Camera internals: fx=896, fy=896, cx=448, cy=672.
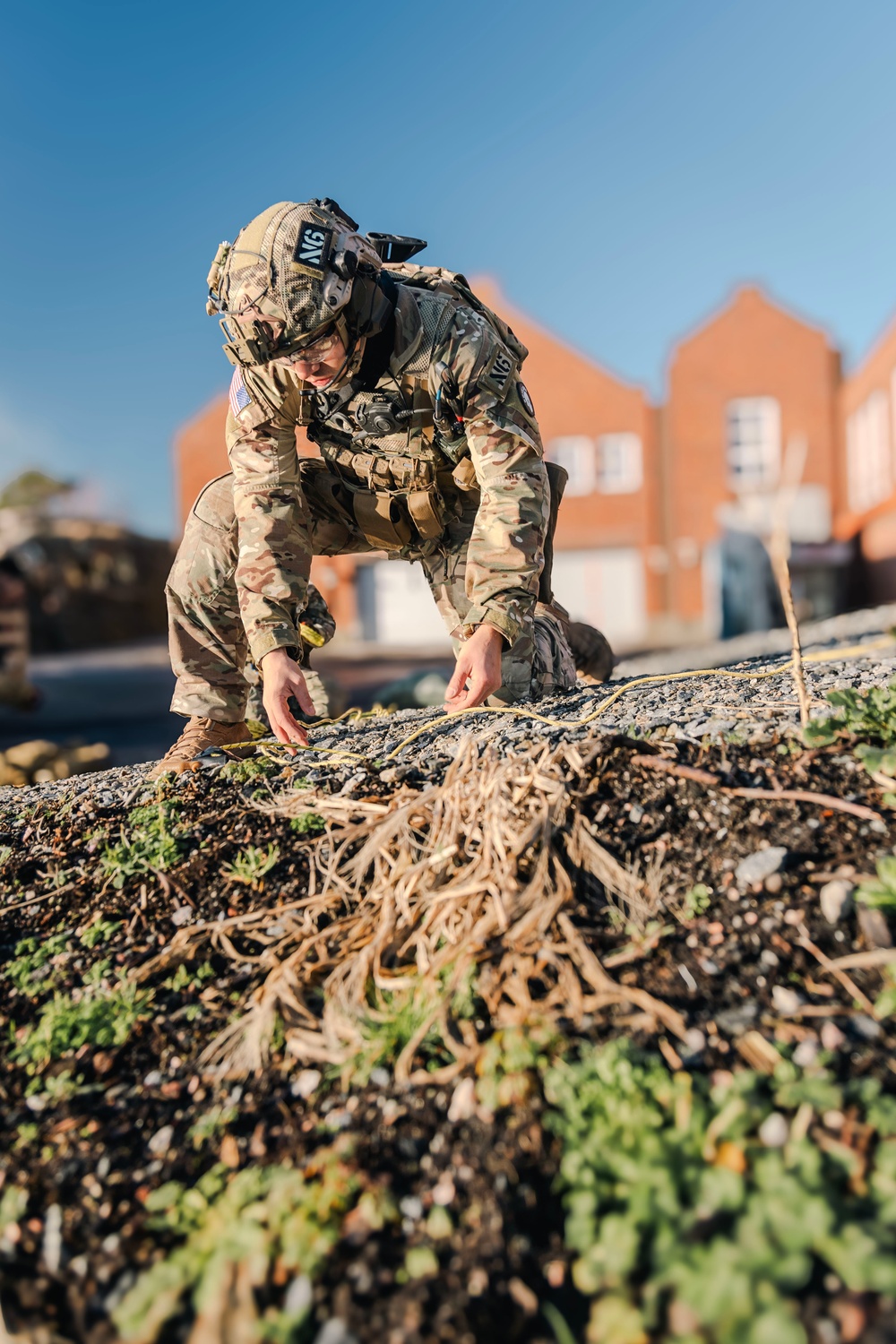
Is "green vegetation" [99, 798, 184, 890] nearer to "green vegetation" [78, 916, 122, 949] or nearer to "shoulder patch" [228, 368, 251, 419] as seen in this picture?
"green vegetation" [78, 916, 122, 949]

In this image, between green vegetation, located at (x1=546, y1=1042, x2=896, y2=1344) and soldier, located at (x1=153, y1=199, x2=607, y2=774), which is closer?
green vegetation, located at (x1=546, y1=1042, x2=896, y2=1344)

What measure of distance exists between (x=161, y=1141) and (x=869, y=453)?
21.7m

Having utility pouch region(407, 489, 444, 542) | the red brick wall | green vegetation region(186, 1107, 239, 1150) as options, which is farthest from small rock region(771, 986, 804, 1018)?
the red brick wall

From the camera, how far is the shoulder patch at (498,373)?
279cm

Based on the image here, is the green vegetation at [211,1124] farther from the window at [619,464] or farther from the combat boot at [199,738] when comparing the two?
the window at [619,464]

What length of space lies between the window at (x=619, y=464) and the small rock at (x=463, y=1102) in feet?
73.0

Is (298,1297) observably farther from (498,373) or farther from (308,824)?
(498,373)

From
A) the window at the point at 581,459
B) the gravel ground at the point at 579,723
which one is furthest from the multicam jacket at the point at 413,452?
the window at the point at 581,459

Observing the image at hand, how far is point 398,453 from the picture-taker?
3174 mm

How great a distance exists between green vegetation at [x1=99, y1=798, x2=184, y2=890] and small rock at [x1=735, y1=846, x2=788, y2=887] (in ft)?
3.81

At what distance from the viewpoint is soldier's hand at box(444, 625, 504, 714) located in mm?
2412

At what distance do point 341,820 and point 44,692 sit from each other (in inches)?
564

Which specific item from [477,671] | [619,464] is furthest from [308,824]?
[619,464]

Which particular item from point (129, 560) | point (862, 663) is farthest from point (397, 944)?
point (129, 560)
